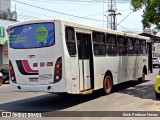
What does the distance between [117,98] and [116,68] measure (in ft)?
8.82

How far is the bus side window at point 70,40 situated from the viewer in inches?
430

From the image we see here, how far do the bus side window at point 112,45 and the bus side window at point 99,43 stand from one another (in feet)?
1.94

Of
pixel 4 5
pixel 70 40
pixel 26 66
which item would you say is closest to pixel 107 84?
pixel 70 40

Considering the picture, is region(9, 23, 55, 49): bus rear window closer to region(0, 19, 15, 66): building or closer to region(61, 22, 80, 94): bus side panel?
region(61, 22, 80, 94): bus side panel

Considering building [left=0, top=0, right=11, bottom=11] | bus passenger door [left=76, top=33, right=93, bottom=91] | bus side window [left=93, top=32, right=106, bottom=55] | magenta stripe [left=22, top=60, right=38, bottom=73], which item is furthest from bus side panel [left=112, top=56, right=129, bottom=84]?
building [left=0, top=0, right=11, bottom=11]

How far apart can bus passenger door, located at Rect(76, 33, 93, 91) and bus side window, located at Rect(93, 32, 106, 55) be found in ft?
1.63

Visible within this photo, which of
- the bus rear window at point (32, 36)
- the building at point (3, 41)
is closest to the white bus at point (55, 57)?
the bus rear window at point (32, 36)

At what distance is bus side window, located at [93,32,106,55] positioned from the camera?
13.0 metres

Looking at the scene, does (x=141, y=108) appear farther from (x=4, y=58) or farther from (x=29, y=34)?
(x=4, y=58)

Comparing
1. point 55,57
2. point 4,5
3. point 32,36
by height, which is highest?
point 4,5

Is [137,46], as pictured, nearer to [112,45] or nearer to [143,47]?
[143,47]

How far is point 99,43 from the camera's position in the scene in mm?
13383

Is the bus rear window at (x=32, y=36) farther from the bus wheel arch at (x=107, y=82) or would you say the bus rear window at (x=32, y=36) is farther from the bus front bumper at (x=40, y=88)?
the bus wheel arch at (x=107, y=82)

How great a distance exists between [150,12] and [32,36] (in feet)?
22.9
